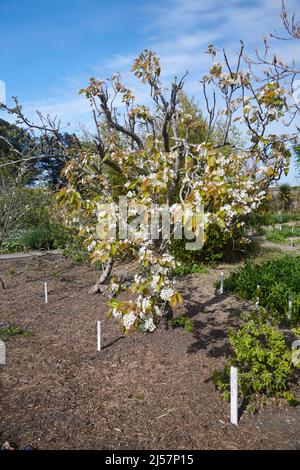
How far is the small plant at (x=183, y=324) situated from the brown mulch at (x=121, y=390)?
3.2 inches

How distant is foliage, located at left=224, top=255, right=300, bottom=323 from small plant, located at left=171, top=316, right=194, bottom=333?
3.15 feet

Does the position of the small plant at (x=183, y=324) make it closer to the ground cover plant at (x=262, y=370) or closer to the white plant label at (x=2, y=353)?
the ground cover plant at (x=262, y=370)

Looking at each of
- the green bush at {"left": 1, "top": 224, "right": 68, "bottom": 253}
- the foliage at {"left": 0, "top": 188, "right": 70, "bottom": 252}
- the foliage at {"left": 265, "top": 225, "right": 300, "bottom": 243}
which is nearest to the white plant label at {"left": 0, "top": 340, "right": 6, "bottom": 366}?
the foliage at {"left": 0, "top": 188, "right": 70, "bottom": 252}

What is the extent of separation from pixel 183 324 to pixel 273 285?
5.20ft

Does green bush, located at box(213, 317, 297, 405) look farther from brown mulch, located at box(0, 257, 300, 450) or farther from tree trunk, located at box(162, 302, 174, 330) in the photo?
tree trunk, located at box(162, 302, 174, 330)

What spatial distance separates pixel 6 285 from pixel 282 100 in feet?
17.2

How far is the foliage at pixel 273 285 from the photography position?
466cm

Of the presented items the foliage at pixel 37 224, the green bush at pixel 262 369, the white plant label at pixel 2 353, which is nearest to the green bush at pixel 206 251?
the foliage at pixel 37 224

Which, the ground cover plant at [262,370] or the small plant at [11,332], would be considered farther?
the small plant at [11,332]

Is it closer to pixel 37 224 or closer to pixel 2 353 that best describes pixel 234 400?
pixel 2 353

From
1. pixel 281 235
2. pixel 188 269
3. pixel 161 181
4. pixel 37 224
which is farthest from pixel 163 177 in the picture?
pixel 281 235

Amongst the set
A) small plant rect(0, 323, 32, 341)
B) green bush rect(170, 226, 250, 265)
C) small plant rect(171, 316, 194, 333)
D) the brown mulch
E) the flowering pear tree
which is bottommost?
the brown mulch

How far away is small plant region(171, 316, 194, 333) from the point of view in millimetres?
3950
